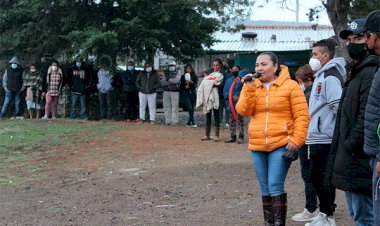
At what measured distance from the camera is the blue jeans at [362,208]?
539cm

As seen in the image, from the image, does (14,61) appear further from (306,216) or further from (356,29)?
(356,29)

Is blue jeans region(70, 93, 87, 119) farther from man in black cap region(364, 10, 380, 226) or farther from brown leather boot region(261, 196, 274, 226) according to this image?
man in black cap region(364, 10, 380, 226)

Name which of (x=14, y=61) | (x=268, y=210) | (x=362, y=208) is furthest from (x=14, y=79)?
(x=362, y=208)

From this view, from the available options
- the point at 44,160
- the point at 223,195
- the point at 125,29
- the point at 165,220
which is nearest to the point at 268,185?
the point at 165,220

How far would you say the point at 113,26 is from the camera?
2042cm

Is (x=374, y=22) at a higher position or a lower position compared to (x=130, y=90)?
higher

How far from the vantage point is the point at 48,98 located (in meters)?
20.6

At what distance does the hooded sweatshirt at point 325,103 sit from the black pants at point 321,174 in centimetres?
9

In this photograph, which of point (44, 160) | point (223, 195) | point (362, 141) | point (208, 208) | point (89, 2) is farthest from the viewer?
point (89, 2)

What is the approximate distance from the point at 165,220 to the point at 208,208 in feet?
2.71

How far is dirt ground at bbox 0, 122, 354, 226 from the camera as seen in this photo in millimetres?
8352

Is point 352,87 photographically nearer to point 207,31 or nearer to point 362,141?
point 362,141

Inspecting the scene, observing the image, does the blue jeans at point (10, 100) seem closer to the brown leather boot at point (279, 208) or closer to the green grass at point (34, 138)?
the green grass at point (34, 138)

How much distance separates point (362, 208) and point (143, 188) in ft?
17.4
